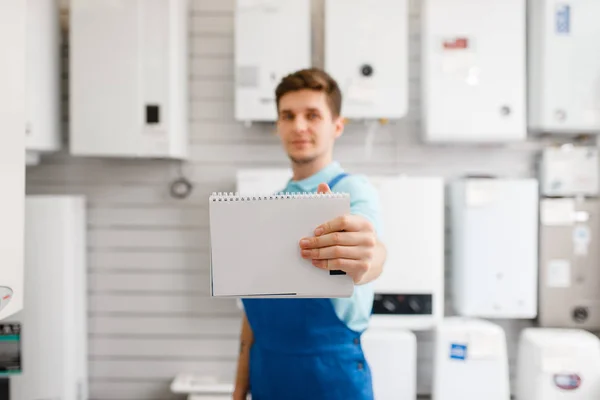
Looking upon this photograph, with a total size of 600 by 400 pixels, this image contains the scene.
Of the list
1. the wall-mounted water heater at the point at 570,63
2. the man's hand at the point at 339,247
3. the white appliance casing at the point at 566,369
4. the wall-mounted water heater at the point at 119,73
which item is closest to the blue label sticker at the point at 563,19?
the wall-mounted water heater at the point at 570,63

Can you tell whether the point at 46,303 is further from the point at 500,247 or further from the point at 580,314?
the point at 580,314

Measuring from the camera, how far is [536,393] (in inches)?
86.1

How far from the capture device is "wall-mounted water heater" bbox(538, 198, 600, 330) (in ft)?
7.79

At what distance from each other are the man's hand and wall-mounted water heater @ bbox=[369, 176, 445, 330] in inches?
51.6

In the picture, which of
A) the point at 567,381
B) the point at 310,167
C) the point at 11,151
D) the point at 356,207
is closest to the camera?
the point at 356,207

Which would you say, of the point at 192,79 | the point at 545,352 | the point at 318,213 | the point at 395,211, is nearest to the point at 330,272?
the point at 318,213

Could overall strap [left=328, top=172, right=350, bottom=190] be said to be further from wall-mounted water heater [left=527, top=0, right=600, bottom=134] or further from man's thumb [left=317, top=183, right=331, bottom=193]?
wall-mounted water heater [left=527, top=0, right=600, bottom=134]

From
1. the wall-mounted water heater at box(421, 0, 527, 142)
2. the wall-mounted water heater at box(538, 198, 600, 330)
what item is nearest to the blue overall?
the wall-mounted water heater at box(421, 0, 527, 142)

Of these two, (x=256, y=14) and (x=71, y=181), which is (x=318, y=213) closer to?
(x=256, y=14)

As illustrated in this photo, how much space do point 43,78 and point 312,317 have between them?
5.85ft

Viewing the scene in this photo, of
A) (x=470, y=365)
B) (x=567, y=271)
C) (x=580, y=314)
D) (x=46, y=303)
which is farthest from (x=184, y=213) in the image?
(x=580, y=314)

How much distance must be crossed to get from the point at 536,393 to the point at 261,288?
1813 mm

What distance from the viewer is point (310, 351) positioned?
57.5 inches

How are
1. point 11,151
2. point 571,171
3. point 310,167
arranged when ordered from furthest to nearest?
point 571,171 < point 310,167 < point 11,151
